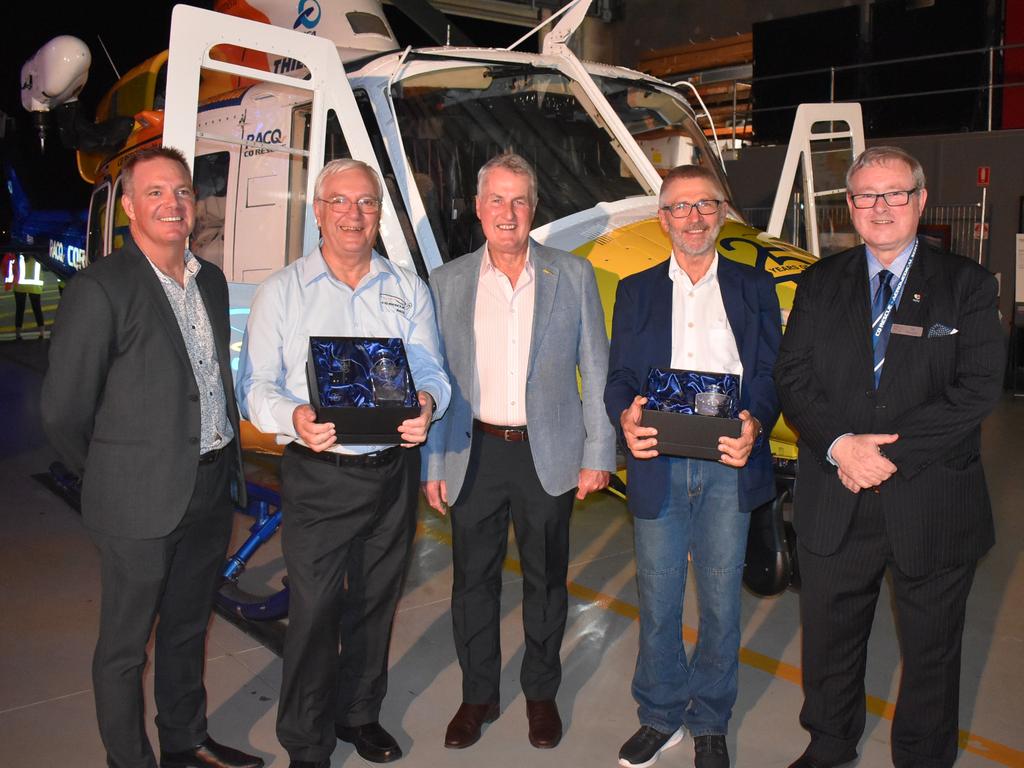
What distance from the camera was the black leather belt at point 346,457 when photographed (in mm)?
2910

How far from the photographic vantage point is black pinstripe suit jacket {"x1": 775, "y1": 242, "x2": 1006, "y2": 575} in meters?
2.67

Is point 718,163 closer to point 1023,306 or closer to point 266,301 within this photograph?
point 266,301

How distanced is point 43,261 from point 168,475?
24.1 ft

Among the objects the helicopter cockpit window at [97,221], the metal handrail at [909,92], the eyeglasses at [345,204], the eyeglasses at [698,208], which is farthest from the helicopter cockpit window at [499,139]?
the metal handrail at [909,92]

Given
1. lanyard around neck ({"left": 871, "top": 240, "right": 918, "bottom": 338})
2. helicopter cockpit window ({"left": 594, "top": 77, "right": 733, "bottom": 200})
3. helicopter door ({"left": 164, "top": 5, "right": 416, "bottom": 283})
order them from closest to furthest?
lanyard around neck ({"left": 871, "top": 240, "right": 918, "bottom": 338}) → helicopter door ({"left": 164, "top": 5, "right": 416, "bottom": 283}) → helicopter cockpit window ({"left": 594, "top": 77, "right": 733, "bottom": 200})

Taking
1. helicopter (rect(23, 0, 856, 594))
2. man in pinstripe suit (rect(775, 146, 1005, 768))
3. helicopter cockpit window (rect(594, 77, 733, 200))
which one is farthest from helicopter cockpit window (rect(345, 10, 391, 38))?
man in pinstripe suit (rect(775, 146, 1005, 768))

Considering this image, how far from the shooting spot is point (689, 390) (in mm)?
2805

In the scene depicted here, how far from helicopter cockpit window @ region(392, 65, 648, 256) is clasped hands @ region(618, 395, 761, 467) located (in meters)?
1.86

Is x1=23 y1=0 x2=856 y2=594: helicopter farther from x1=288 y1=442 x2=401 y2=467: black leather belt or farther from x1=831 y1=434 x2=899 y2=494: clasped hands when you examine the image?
x1=288 y1=442 x2=401 y2=467: black leather belt

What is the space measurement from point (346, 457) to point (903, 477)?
1.58m

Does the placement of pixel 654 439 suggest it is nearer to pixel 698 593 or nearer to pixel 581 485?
pixel 581 485

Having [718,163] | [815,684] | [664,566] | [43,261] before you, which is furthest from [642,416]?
[43,261]

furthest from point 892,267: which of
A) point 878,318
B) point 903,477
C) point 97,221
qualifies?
point 97,221

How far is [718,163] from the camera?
6.05 metres
